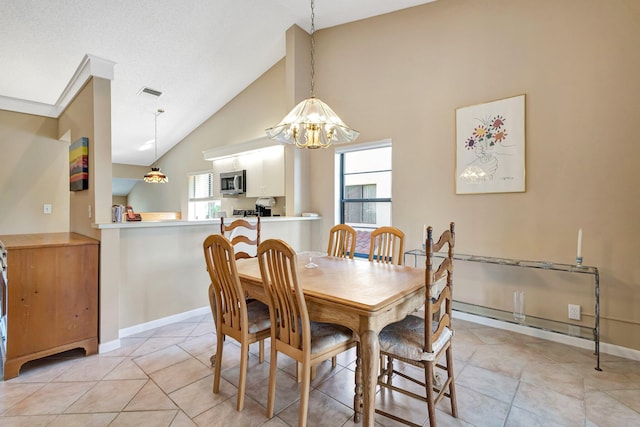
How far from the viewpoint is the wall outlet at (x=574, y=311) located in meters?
2.65

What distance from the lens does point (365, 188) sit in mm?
4145

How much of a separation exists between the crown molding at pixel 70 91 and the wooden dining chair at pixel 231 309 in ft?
6.57

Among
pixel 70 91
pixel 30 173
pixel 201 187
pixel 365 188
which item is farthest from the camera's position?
pixel 201 187

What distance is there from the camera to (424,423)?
5.69ft

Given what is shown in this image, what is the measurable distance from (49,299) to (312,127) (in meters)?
2.39

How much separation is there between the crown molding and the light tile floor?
2414 mm

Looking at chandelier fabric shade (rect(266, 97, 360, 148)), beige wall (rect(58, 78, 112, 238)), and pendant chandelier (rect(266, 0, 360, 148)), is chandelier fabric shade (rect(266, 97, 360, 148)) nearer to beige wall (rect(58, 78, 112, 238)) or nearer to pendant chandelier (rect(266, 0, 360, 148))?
pendant chandelier (rect(266, 0, 360, 148))

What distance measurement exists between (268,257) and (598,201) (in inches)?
108

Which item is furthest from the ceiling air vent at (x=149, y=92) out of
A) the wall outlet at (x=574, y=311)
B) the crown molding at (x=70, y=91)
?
the wall outlet at (x=574, y=311)

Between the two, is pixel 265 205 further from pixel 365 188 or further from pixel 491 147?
pixel 491 147

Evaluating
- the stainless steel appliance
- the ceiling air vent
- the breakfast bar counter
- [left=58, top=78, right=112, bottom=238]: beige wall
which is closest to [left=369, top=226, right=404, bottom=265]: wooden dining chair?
the breakfast bar counter

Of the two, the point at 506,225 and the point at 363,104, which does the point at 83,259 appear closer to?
the point at 363,104

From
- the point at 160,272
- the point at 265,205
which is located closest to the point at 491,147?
the point at 265,205

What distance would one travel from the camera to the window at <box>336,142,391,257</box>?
3932mm
